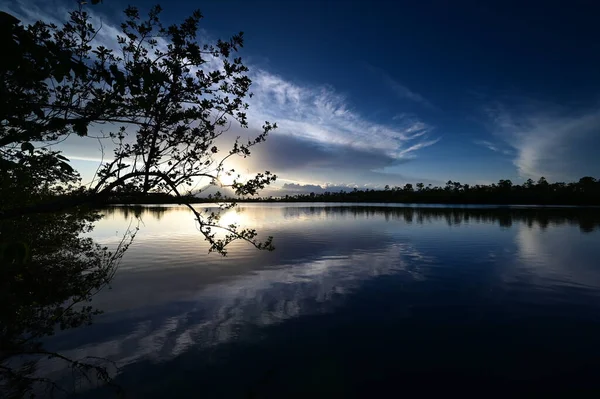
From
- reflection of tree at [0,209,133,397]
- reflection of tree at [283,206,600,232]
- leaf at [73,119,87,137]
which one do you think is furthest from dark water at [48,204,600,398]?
reflection of tree at [283,206,600,232]

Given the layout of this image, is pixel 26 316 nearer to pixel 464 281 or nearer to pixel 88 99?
pixel 88 99

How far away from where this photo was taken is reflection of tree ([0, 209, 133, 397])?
27.9ft

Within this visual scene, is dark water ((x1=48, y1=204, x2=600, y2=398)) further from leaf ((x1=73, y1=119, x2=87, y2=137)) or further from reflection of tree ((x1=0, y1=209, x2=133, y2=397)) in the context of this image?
leaf ((x1=73, y1=119, x2=87, y2=137))

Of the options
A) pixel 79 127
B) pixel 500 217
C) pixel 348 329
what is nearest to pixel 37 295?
pixel 348 329

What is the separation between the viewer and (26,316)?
11.5 metres

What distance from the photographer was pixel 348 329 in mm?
12461

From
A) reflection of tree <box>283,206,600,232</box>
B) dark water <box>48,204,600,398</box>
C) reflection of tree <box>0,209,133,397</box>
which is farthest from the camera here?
reflection of tree <box>283,206,600,232</box>

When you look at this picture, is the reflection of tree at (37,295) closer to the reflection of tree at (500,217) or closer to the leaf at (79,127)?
the leaf at (79,127)

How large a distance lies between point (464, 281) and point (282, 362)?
14612 millimetres

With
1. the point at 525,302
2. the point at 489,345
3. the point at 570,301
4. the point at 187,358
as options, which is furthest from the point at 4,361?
the point at 570,301

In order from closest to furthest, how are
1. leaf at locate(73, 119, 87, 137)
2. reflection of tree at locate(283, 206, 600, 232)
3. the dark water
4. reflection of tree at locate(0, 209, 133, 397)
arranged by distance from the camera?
leaf at locate(73, 119, 87, 137)
reflection of tree at locate(0, 209, 133, 397)
the dark water
reflection of tree at locate(283, 206, 600, 232)

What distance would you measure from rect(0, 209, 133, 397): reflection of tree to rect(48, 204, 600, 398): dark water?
3.01 ft

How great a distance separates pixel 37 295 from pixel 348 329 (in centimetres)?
1624

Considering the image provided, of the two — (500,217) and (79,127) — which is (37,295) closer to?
(79,127)
